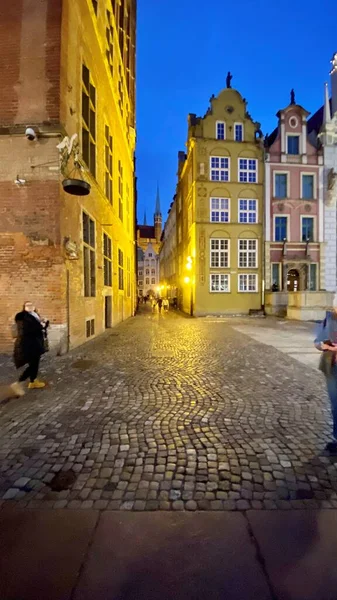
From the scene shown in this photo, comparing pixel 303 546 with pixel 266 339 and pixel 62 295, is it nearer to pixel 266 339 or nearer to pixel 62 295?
pixel 62 295

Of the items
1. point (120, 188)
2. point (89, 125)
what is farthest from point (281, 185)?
A: point (89, 125)

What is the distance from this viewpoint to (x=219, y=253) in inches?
1033

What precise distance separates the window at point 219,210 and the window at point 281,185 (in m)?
5.28

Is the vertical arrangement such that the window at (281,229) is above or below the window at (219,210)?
below

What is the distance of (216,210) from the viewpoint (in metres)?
26.2

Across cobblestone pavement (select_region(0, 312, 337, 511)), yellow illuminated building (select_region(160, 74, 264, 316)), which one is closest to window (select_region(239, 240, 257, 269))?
yellow illuminated building (select_region(160, 74, 264, 316))

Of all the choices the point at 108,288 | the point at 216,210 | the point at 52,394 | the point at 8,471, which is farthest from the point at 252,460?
the point at 216,210

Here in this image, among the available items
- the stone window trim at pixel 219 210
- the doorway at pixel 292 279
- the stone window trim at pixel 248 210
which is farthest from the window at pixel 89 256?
the doorway at pixel 292 279

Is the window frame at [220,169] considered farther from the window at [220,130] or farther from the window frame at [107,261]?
the window frame at [107,261]

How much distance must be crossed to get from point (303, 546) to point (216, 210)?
26043 mm

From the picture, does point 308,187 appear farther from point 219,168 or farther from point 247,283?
point 247,283

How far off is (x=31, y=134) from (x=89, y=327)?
6754 millimetres

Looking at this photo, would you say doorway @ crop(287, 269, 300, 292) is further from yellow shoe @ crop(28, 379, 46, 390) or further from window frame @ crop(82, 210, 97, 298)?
yellow shoe @ crop(28, 379, 46, 390)

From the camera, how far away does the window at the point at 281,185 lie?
27.6m
